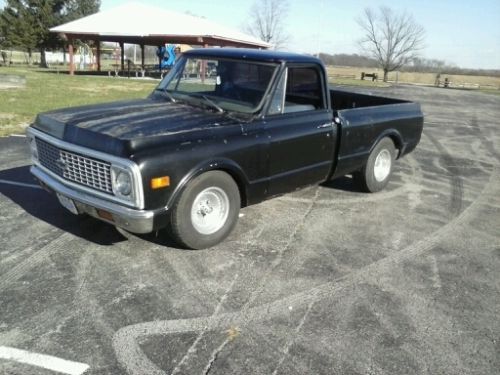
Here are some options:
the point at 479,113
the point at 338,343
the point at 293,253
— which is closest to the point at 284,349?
the point at 338,343

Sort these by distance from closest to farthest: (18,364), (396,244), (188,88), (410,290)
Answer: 1. (18,364)
2. (410,290)
3. (396,244)
4. (188,88)

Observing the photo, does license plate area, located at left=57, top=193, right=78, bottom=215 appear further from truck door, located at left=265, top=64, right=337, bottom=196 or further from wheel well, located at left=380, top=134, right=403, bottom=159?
wheel well, located at left=380, top=134, right=403, bottom=159

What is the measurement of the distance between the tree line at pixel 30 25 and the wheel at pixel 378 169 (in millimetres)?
43858

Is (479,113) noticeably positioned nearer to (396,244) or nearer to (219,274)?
(396,244)

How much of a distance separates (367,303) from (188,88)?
3.05m

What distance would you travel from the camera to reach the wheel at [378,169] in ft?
20.5

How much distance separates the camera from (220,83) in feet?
16.7

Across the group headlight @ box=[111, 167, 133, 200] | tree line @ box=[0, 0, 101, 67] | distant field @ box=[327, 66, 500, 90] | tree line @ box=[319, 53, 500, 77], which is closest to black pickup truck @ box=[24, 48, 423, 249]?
headlight @ box=[111, 167, 133, 200]

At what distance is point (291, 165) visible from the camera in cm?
492

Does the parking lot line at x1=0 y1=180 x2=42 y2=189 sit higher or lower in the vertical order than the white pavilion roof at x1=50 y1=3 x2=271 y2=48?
lower

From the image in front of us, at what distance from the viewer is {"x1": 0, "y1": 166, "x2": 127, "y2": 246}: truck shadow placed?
4566 mm

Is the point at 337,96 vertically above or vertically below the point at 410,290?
above

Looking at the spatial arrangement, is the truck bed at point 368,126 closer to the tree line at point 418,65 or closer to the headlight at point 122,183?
the headlight at point 122,183

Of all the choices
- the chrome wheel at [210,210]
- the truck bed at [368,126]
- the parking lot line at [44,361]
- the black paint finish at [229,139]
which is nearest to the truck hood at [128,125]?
the black paint finish at [229,139]
